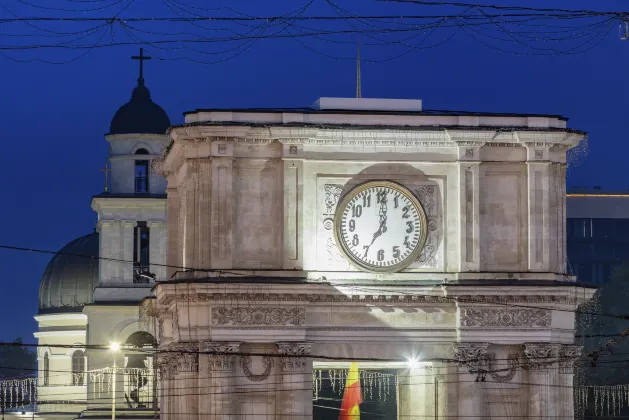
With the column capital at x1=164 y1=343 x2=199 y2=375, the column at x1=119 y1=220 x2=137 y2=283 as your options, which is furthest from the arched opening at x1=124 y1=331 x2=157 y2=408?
the column capital at x1=164 y1=343 x2=199 y2=375

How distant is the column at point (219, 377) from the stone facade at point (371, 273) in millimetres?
49

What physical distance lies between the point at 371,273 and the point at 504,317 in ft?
13.4

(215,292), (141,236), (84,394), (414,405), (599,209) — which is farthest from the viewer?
(599,209)

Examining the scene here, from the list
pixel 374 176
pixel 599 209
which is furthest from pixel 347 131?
pixel 599 209

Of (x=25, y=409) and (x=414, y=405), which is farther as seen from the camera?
(x=25, y=409)

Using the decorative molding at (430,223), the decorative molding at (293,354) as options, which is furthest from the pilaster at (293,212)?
the decorative molding at (430,223)

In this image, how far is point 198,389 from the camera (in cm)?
6419

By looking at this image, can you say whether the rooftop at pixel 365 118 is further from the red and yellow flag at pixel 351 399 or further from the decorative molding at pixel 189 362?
the red and yellow flag at pixel 351 399

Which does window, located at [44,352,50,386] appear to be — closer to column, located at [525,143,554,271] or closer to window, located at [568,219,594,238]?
window, located at [568,219,594,238]

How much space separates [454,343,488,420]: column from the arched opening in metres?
33.8

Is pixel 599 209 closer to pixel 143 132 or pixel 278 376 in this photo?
pixel 143 132

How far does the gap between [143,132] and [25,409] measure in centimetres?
2417

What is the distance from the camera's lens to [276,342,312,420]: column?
2509 inches

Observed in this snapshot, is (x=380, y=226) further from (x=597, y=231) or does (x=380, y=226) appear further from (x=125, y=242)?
(x=597, y=231)
